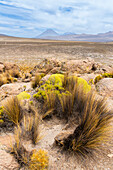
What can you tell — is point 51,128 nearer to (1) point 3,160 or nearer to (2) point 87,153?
(2) point 87,153

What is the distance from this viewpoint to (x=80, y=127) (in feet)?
9.00

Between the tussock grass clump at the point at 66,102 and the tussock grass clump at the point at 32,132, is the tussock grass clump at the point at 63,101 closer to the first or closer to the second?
the tussock grass clump at the point at 66,102

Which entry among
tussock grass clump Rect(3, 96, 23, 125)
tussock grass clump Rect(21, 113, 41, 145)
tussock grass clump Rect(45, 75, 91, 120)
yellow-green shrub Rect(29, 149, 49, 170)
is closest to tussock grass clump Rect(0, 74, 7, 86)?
tussock grass clump Rect(3, 96, 23, 125)

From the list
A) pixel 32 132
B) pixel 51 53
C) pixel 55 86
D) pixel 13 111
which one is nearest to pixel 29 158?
pixel 32 132

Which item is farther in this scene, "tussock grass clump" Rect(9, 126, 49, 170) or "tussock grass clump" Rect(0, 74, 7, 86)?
"tussock grass clump" Rect(0, 74, 7, 86)

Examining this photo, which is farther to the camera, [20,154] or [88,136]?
[88,136]

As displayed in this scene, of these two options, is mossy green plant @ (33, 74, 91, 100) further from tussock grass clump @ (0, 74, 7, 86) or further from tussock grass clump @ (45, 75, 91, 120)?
tussock grass clump @ (0, 74, 7, 86)

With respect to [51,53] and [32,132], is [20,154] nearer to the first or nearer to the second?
[32,132]

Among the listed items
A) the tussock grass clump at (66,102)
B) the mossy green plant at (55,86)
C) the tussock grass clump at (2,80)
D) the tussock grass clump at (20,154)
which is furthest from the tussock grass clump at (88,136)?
the tussock grass clump at (2,80)

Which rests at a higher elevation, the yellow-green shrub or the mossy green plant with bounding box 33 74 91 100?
the mossy green plant with bounding box 33 74 91 100

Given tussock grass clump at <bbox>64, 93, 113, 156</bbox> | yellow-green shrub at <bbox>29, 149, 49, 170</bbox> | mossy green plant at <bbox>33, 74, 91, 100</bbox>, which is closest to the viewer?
yellow-green shrub at <bbox>29, 149, 49, 170</bbox>

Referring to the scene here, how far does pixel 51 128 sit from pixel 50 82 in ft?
6.77

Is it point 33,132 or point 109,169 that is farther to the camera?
point 33,132

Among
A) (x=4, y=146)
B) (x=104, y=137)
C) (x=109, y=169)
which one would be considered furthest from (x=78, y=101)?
(x=4, y=146)
